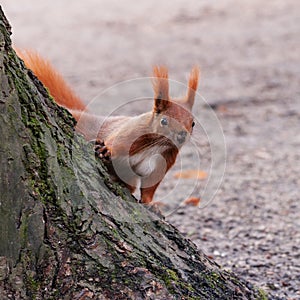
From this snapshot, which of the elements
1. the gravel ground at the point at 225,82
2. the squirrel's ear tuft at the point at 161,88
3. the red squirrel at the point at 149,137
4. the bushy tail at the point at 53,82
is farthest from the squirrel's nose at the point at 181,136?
the bushy tail at the point at 53,82

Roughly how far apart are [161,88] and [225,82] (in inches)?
161

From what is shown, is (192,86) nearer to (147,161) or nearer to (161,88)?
(161,88)

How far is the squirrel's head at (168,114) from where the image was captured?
195 centimetres

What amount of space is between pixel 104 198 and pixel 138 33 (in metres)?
6.51

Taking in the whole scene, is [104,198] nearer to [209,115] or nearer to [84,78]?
[209,115]

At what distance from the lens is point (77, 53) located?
7.09m

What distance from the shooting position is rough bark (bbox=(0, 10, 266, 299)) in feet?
4.76

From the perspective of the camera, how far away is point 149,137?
6.56 ft

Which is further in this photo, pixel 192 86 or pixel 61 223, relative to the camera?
pixel 192 86

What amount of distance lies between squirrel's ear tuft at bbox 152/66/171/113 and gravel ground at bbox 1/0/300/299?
21 cm

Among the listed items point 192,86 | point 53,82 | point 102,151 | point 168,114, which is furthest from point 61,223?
point 53,82

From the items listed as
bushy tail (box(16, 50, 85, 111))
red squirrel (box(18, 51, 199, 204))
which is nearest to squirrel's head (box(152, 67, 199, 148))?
red squirrel (box(18, 51, 199, 204))

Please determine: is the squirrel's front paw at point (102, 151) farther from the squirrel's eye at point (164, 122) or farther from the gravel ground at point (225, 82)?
the gravel ground at point (225, 82)

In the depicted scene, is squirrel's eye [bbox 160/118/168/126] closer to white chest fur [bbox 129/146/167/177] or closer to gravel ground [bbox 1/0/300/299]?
white chest fur [bbox 129/146/167/177]
